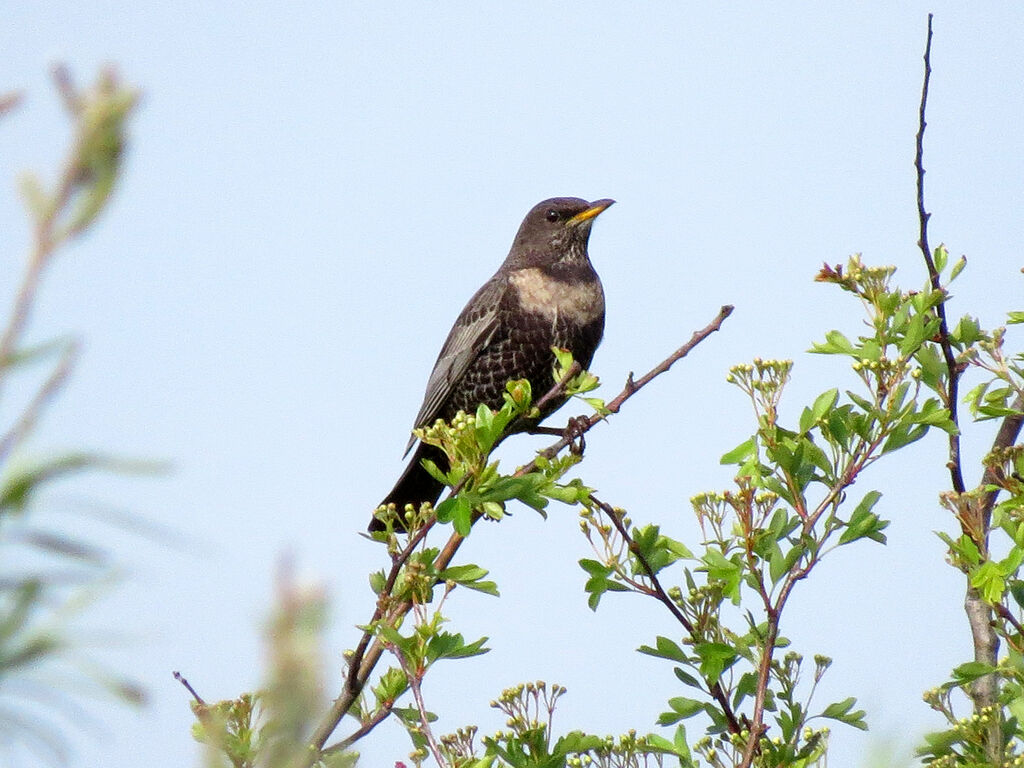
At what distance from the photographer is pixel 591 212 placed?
726 centimetres

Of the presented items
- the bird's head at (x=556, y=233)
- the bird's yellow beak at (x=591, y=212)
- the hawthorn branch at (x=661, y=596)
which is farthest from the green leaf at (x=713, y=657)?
the bird's yellow beak at (x=591, y=212)

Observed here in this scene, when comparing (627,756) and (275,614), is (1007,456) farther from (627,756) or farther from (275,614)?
(275,614)

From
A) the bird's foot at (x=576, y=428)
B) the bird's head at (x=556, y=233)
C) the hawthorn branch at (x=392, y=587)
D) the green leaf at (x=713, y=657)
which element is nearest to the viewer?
the hawthorn branch at (x=392, y=587)

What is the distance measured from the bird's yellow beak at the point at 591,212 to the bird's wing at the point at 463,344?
56cm

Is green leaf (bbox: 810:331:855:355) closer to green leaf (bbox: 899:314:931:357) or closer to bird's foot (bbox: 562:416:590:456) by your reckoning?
green leaf (bbox: 899:314:931:357)

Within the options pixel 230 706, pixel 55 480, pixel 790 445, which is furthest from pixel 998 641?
pixel 55 480

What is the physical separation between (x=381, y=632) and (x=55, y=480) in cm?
214

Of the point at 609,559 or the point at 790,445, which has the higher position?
the point at 790,445

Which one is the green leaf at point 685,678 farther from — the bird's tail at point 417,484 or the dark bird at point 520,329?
the bird's tail at point 417,484

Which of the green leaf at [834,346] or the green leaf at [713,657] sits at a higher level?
the green leaf at [834,346]

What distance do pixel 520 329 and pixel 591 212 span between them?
3.51 ft

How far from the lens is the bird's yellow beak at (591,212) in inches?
285

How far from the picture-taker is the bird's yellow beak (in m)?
7.23

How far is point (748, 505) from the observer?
117 inches
